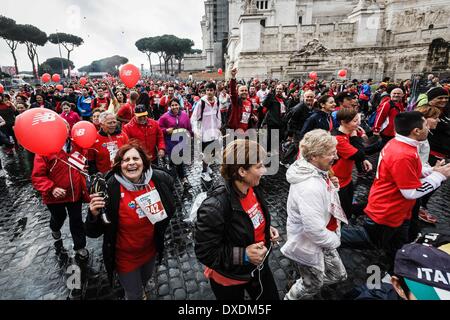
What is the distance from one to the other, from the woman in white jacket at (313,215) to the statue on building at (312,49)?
3696 cm

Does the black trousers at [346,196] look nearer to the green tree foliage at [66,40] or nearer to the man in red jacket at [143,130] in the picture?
the man in red jacket at [143,130]

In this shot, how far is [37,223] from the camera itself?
15.5 feet

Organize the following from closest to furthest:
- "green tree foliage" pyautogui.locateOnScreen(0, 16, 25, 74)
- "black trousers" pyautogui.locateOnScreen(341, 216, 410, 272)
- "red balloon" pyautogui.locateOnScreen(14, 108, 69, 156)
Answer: "red balloon" pyautogui.locateOnScreen(14, 108, 69, 156) → "black trousers" pyautogui.locateOnScreen(341, 216, 410, 272) → "green tree foliage" pyautogui.locateOnScreen(0, 16, 25, 74)

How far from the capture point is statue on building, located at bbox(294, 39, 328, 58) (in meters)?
34.8

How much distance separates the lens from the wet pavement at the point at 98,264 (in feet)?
10.1

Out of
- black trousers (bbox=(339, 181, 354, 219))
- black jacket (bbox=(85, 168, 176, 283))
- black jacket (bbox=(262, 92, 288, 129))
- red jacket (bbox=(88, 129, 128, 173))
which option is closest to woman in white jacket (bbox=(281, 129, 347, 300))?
black jacket (bbox=(85, 168, 176, 283))

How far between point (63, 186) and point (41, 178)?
0.27 metres

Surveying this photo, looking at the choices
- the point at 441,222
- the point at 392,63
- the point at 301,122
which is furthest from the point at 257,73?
the point at 441,222

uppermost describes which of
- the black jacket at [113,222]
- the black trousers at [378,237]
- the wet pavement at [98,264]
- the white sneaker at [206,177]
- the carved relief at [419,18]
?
the carved relief at [419,18]

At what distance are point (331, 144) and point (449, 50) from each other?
1432 inches

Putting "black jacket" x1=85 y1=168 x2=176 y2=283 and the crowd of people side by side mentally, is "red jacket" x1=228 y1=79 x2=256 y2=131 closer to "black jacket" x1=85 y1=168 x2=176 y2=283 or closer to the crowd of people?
the crowd of people

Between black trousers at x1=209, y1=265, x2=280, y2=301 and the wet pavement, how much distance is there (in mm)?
916

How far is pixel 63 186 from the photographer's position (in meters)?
3.37

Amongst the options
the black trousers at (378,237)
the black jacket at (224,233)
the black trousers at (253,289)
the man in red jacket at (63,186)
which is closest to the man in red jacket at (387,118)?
the black trousers at (378,237)
